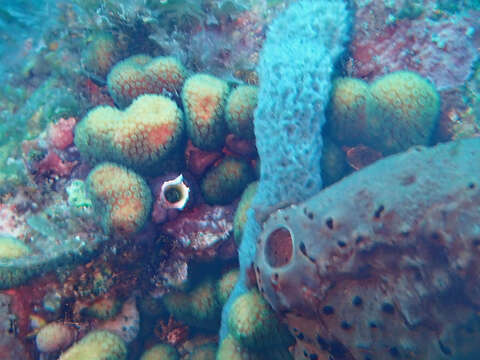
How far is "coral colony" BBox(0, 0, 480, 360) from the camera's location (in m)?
2.00

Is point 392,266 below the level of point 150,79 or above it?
above

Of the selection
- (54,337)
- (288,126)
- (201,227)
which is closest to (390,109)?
(288,126)

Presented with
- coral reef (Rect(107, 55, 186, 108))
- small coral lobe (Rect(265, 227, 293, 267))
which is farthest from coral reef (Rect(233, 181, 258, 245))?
coral reef (Rect(107, 55, 186, 108))

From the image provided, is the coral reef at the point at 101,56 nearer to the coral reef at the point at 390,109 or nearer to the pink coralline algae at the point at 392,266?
the coral reef at the point at 390,109

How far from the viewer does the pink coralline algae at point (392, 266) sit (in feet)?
6.27

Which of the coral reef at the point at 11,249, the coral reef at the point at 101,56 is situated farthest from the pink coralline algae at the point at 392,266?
the coral reef at the point at 101,56

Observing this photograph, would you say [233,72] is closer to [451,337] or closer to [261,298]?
[261,298]

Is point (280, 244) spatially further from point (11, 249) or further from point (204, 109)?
point (11, 249)

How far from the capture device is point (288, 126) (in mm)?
2990

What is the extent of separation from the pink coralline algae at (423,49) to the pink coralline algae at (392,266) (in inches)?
72.5

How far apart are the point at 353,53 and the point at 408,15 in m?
0.78

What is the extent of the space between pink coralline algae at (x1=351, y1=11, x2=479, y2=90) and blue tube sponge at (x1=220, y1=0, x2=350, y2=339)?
81 centimetres

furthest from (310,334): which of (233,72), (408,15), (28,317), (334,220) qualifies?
(408,15)

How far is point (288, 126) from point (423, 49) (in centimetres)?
217
